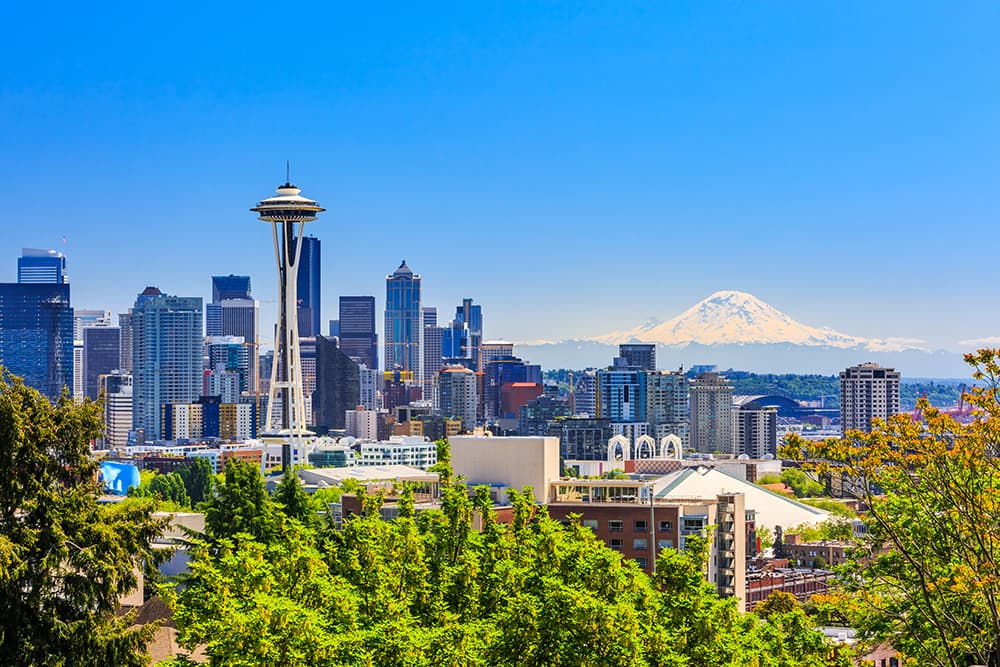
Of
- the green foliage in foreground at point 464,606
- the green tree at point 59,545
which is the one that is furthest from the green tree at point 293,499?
the green tree at point 59,545

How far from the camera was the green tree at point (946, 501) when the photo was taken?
22094 millimetres

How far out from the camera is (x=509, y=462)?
201 ft

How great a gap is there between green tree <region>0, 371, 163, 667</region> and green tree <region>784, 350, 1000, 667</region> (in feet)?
35.9

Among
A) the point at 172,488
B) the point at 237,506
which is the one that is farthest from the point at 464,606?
the point at 172,488

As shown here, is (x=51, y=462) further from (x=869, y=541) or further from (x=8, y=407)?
(x=869, y=541)

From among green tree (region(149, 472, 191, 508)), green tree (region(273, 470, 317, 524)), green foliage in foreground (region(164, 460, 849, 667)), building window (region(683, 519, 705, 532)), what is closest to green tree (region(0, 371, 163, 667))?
green foliage in foreground (region(164, 460, 849, 667))

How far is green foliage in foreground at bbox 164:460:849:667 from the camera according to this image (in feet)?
73.7

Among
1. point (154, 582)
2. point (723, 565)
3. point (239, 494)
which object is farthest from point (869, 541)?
point (723, 565)

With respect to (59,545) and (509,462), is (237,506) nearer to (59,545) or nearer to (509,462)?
(509,462)

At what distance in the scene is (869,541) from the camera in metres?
29.6

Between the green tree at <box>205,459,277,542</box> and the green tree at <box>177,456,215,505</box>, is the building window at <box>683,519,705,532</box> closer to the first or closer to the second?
the green tree at <box>205,459,277,542</box>

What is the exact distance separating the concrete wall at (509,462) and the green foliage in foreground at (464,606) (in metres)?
26.9

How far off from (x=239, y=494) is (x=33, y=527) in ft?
89.1

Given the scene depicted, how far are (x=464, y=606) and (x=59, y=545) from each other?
295 inches
